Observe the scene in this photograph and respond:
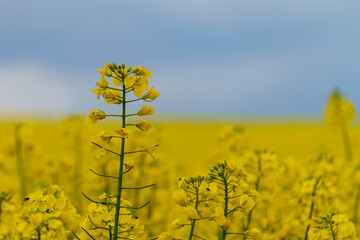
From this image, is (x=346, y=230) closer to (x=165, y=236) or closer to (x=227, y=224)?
(x=227, y=224)

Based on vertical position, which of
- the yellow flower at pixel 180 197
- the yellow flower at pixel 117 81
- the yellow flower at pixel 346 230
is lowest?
the yellow flower at pixel 346 230

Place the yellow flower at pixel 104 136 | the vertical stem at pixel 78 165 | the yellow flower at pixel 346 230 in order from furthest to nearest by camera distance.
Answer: the vertical stem at pixel 78 165, the yellow flower at pixel 346 230, the yellow flower at pixel 104 136

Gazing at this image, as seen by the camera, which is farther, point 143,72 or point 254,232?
point 254,232

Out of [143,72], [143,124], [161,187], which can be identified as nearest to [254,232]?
[143,124]

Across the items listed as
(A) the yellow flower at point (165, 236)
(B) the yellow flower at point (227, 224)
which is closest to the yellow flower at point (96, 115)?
(A) the yellow flower at point (165, 236)

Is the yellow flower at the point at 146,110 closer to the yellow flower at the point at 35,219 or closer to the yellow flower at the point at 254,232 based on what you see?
the yellow flower at the point at 35,219

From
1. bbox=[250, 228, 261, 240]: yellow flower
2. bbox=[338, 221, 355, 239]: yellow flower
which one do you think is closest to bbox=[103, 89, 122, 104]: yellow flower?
bbox=[250, 228, 261, 240]: yellow flower

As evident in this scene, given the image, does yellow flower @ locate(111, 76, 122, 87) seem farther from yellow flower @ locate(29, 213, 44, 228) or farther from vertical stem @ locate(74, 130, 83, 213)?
vertical stem @ locate(74, 130, 83, 213)

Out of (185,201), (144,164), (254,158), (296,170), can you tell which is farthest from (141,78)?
(144,164)

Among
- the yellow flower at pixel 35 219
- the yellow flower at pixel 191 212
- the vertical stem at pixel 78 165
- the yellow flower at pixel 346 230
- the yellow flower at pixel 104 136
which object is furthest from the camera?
the vertical stem at pixel 78 165

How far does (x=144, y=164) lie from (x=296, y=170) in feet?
7.35

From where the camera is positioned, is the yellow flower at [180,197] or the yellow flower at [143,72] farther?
the yellow flower at [143,72]

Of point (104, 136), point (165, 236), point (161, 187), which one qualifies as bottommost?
point (161, 187)

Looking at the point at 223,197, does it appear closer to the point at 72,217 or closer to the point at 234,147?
the point at 72,217
